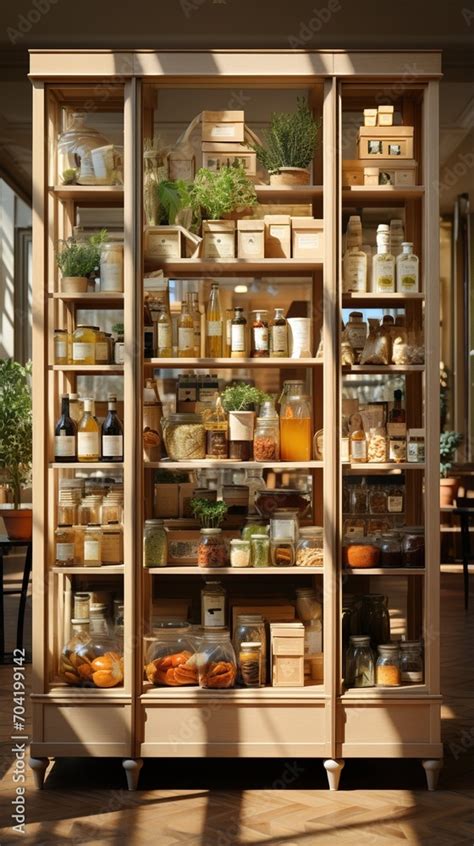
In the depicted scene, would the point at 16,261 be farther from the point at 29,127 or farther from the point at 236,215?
the point at 236,215

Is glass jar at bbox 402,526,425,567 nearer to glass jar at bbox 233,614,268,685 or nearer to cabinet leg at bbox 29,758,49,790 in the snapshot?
glass jar at bbox 233,614,268,685

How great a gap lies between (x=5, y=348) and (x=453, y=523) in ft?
16.9

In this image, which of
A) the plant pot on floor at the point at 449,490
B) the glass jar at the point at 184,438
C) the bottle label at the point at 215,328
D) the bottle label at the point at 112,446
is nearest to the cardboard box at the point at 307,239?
the bottle label at the point at 215,328

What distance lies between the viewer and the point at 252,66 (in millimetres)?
3779

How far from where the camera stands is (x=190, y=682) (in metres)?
3.84

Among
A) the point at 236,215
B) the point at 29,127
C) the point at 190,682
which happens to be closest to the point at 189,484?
the point at 190,682

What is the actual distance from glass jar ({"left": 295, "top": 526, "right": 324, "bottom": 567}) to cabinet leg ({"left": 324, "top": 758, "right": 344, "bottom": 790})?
70cm

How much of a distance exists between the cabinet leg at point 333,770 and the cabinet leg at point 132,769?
2.21 ft

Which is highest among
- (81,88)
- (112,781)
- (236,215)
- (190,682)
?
(81,88)

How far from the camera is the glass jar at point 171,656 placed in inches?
151

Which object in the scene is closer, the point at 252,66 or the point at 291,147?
the point at 252,66

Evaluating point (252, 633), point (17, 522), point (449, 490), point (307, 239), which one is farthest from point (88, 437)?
point (449, 490)

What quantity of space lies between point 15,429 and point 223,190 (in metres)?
2.35

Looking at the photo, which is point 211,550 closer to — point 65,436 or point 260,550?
point 260,550
